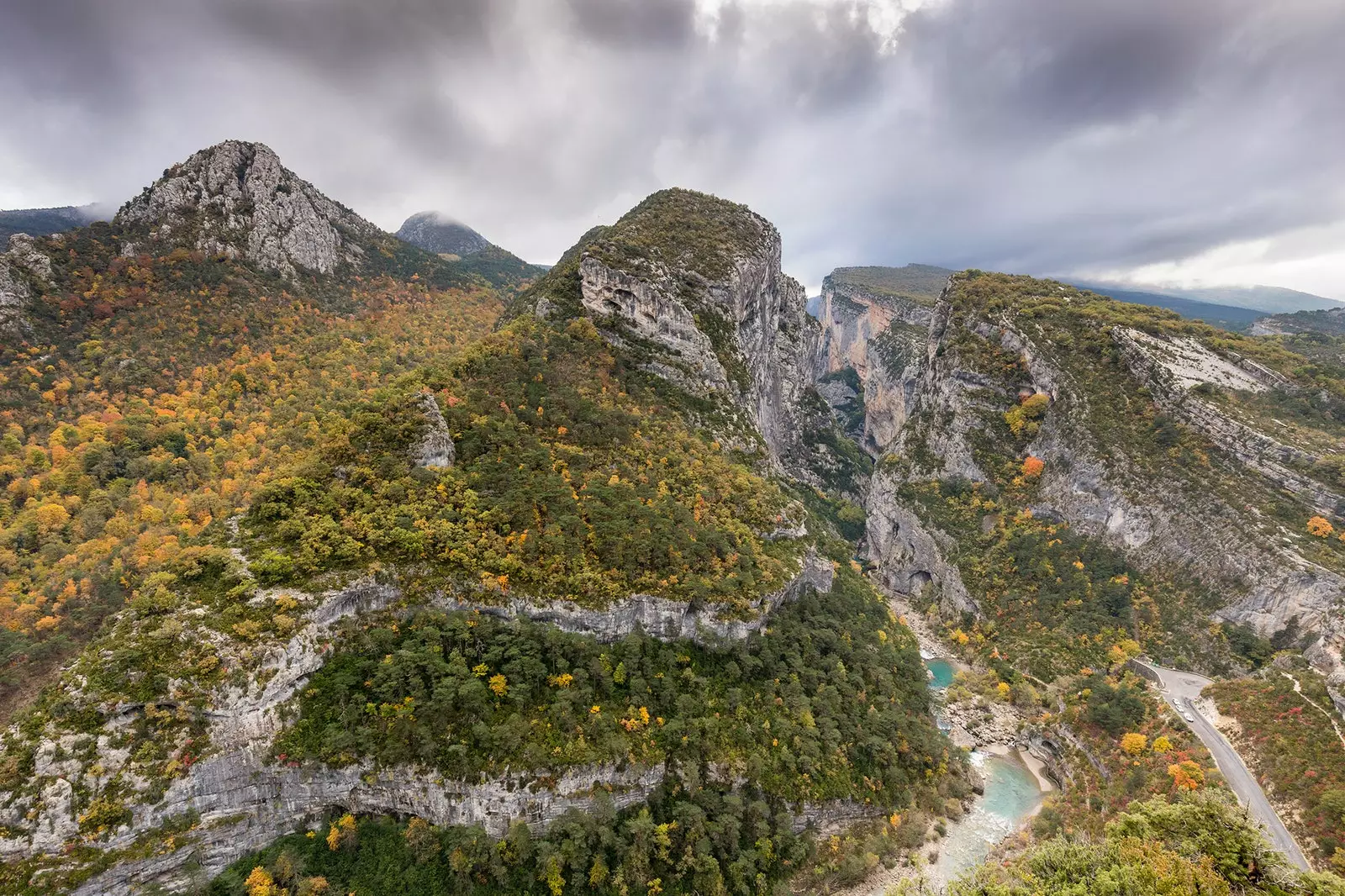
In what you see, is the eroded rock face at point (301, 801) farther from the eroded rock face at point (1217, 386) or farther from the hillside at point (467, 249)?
the hillside at point (467, 249)

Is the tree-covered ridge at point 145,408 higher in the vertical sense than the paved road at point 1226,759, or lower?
higher

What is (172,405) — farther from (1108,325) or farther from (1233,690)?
(1108,325)

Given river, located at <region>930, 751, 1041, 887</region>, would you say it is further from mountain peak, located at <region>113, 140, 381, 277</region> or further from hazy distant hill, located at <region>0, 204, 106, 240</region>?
hazy distant hill, located at <region>0, 204, 106, 240</region>

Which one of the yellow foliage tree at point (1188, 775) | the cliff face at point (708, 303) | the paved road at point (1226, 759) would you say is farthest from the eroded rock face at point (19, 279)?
the yellow foliage tree at point (1188, 775)

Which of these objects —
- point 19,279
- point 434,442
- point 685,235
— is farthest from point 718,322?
point 19,279

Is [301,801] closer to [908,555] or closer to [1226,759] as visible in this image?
[1226,759]

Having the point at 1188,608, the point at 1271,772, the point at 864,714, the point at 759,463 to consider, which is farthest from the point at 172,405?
the point at 1188,608
